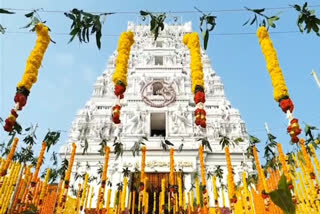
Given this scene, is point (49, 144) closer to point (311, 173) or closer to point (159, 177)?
point (159, 177)

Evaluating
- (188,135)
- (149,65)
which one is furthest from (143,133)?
(149,65)

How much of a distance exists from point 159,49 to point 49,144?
13.1 m

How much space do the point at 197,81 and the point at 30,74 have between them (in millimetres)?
3447

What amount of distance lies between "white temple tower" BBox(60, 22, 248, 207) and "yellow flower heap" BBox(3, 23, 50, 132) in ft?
32.5

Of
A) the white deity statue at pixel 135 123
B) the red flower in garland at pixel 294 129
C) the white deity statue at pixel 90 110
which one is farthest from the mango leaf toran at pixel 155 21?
the white deity statue at pixel 90 110

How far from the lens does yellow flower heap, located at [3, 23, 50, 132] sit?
5129mm

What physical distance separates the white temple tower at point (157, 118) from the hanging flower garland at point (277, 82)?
9883 millimetres

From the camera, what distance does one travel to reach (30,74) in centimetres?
565

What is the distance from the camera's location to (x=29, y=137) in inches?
400

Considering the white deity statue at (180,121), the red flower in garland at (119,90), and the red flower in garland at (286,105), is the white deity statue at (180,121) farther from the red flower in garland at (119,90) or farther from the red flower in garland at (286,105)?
the red flower in garland at (286,105)

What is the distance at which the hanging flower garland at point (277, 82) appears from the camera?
520cm

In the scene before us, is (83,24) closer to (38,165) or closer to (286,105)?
(286,105)

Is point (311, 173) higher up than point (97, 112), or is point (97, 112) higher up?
point (97, 112)

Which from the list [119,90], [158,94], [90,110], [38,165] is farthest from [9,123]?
[158,94]
